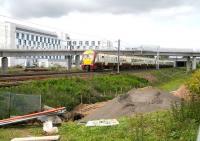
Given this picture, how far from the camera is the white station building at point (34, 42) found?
133m

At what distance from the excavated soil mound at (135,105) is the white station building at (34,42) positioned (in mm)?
94324

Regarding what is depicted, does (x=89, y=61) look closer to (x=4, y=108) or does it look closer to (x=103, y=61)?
(x=103, y=61)

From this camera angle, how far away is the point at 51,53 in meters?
90.1

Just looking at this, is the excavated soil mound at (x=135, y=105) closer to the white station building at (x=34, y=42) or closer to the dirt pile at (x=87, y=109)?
the dirt pile at (x=87, y=109)

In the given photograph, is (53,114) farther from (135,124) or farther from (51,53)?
(51,53)

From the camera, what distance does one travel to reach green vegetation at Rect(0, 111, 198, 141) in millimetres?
12094

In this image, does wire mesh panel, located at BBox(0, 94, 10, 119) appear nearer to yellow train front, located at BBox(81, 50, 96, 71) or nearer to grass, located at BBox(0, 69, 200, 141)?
grass, located at BBox(0, 69, 200, 141)

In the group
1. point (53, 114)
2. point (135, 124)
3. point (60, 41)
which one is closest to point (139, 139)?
point (135, 124)

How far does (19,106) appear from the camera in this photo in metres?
19.3

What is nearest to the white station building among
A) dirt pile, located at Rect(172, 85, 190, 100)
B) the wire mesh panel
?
dirt pile, located at Rect(172, 85, 190, 100)

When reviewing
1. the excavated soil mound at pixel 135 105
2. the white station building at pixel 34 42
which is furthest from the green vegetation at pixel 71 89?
the white station building at pixel 34 42

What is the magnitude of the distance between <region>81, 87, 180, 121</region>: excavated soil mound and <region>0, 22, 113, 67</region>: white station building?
94324 mm

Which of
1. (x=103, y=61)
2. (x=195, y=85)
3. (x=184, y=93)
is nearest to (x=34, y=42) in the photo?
(x=103, y=61)

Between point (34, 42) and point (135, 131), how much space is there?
154929mm
